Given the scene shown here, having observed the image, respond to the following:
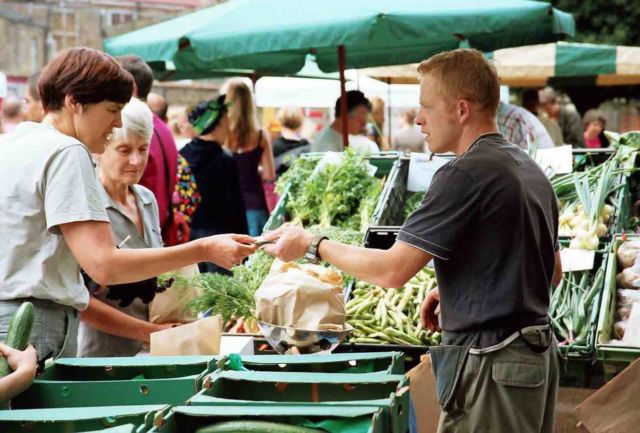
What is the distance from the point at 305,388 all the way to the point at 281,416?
34 cm

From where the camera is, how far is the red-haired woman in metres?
3.03

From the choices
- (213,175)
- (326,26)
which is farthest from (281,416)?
(213,175)

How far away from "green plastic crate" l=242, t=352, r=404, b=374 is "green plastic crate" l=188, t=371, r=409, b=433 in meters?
0.21

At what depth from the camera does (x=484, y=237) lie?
119 inches

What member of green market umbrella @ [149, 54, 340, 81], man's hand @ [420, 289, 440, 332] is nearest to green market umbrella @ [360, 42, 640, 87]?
green market umbrella @ [149, 54, 340, 81]

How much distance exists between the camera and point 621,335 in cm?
478

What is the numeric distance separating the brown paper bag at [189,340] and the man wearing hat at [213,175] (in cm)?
385

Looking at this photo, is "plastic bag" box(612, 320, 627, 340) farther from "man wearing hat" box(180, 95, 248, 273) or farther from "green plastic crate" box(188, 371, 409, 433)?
"man wearing hat" box(180, 95, 248, 273)

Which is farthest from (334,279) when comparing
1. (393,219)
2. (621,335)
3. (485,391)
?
(393,219)

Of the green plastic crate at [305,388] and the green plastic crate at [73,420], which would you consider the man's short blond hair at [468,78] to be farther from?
the green plastic crate at [73,420]

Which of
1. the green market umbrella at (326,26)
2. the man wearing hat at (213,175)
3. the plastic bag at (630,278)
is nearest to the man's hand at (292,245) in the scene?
the plastic bag at (630,278)

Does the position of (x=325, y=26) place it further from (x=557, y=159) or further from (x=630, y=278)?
(x=630, y=278)

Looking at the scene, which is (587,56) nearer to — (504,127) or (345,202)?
(504,127)

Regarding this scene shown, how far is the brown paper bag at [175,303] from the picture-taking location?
392 cm
